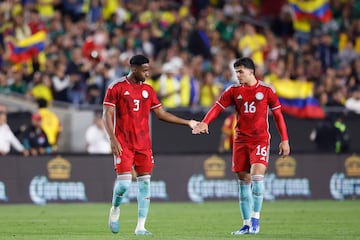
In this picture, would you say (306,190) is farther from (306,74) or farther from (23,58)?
(23,58)

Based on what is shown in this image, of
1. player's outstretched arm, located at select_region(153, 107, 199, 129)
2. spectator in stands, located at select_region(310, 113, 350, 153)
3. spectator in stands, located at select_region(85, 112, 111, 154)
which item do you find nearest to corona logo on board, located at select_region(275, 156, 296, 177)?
spectator in stands, located at select_region(310, 113, 350, 153)

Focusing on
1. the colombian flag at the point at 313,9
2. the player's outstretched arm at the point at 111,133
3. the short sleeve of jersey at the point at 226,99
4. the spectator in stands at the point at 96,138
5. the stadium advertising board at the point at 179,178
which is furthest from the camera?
the colombian flag at the point at 313,9

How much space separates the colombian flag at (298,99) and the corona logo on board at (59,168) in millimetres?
5749

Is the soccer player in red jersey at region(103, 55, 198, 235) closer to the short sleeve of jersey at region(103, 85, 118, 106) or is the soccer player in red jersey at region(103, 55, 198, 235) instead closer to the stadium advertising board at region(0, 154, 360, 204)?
the short sleeve of jersey at region(103, 85, 118, 106)

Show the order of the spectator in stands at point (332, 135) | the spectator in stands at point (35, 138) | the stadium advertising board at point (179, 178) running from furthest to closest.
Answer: the spectator in stands at point (332, 135), the spectator in stands at point (35, 138), the stadium advertising board at point (179, 178)

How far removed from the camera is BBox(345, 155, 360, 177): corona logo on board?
25.6 m

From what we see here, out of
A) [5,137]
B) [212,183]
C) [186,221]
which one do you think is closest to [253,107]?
[186,221]

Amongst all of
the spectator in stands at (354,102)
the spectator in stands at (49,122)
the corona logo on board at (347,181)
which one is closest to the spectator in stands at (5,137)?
the spectator in stands at (49,122)

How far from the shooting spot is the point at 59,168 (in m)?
25.2

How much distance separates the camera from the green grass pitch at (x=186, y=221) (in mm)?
16250

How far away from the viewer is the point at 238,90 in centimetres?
1683

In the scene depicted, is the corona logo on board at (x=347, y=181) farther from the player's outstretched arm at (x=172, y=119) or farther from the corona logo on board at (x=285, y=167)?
the player's outstretched arm at (x=172, y=119)

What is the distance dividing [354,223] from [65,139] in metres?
10.3

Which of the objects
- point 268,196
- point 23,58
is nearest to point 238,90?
point 268,196
